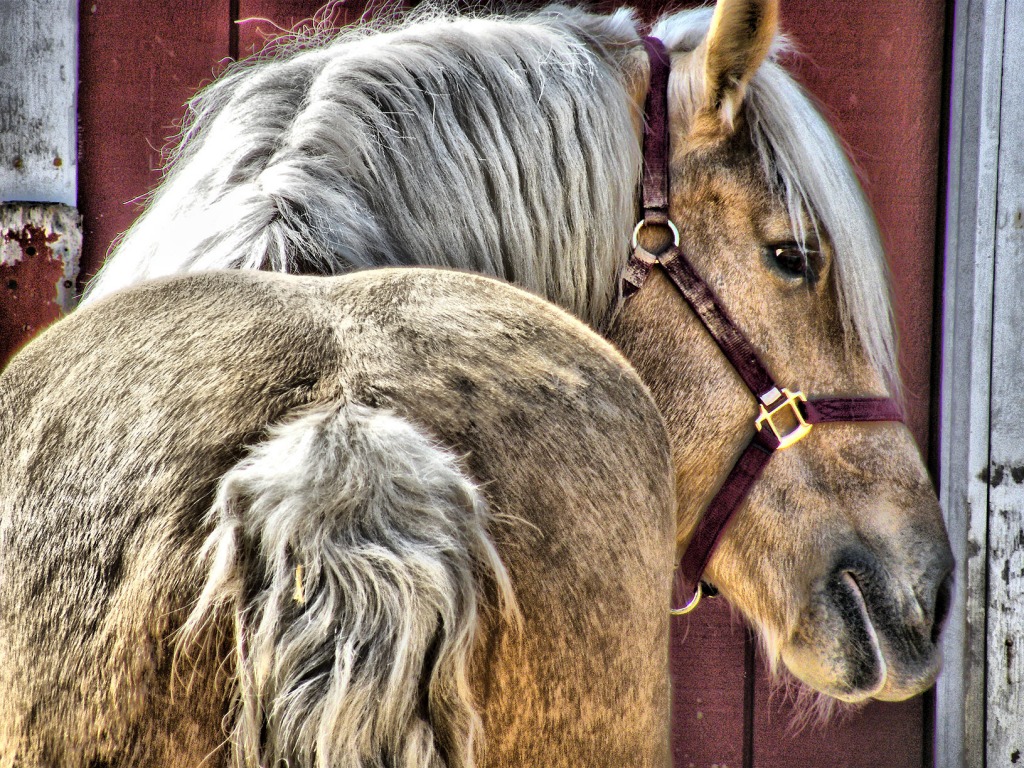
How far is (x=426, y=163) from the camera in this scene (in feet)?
3.50

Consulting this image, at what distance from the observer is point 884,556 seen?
1133 millimetres

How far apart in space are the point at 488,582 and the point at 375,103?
77 cm

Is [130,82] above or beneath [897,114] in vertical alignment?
above

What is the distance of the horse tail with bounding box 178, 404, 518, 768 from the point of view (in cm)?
49

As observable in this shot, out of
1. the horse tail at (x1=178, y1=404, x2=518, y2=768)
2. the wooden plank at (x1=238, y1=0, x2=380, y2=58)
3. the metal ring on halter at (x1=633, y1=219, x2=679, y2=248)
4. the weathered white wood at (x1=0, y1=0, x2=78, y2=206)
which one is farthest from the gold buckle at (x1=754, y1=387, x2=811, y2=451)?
the weathered white wood at (x1=0, y1=0, x2=78, y2=206)

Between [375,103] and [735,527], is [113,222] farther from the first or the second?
[735,527]

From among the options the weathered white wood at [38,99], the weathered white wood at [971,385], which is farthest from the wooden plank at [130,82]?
the weathered white wood at [971,385]

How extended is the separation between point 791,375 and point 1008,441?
93 cm

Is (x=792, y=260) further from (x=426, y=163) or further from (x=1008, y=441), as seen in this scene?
(x=1008, y=441)

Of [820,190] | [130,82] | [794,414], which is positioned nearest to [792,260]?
[820,190]

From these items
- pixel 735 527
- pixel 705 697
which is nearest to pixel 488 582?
pixel 735 527

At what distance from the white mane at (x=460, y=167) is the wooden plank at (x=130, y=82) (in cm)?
75

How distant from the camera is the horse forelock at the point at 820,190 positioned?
1.18 meters

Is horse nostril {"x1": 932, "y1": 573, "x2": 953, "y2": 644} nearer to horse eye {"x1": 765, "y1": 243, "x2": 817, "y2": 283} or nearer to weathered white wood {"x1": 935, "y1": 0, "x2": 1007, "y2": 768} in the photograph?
horse eye {"x1": 765, "y1": 243, "x2": 817, "y2": 283}
